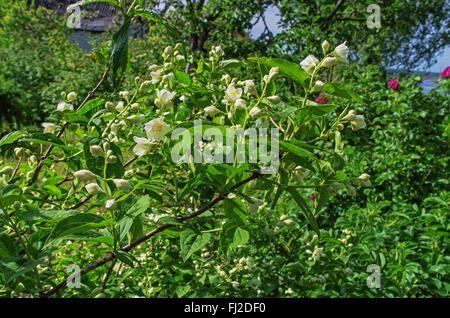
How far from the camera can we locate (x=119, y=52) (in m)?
0.80

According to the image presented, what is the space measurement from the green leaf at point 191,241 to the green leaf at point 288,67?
1.30ft

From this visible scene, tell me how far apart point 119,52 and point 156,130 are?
0.20 metres

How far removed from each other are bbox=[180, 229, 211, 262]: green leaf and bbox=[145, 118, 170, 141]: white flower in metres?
0.22

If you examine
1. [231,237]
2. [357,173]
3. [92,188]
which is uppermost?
[92,188]

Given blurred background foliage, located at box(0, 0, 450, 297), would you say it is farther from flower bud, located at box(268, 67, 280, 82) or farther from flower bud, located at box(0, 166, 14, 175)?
flower bud, located at box(0, 166, 14, 175)

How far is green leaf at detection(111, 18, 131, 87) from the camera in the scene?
31.5 inches

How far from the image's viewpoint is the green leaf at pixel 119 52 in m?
0.80

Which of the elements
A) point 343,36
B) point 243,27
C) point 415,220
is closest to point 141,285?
point 415,220

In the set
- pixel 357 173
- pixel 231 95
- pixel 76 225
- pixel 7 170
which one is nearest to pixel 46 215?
pixel 76 225

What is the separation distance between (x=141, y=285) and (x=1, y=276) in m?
0.68

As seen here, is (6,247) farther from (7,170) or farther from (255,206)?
(255,206)

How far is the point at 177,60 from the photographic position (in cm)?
117

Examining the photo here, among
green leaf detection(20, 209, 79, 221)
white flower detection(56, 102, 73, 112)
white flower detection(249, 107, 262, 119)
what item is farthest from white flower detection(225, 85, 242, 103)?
white flower detection(56, 102, 73, 112)

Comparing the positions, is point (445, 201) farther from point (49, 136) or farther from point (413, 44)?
point (413, 44)
